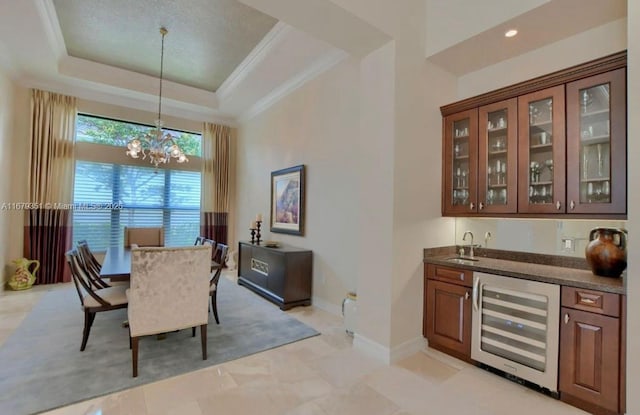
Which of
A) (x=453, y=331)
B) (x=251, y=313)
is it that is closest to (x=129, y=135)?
(x=251, y=313)

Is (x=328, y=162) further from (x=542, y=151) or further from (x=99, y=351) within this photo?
(x=99, y=351)

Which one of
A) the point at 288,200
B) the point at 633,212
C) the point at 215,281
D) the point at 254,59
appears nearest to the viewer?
the point at 633,212

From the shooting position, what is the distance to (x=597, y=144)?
230cm

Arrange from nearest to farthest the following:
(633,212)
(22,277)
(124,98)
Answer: (633,212)
(22,277)
(124,98)

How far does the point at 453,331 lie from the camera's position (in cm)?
278

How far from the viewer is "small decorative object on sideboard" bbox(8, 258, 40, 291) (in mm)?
4809

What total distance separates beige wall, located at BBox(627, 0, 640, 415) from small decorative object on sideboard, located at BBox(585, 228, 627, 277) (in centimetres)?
40

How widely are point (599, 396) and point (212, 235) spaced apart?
6.48 m

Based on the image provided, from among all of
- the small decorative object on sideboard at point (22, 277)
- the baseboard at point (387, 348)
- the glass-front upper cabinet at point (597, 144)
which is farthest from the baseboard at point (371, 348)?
the small decorative object on sideboard at point (22, 277)

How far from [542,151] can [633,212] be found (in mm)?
918

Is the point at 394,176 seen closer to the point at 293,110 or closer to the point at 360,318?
the point at 360,318

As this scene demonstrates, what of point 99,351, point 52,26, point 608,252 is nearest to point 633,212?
point 608,252

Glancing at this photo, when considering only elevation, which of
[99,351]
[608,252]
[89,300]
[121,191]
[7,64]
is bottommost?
[99,351]

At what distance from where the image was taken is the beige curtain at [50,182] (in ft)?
16.8
